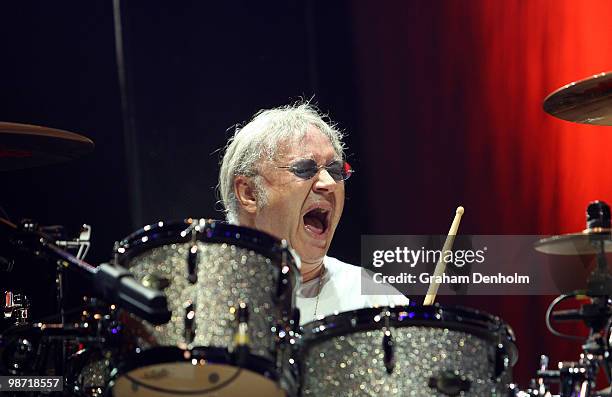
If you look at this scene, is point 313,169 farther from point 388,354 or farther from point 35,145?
point 388,354

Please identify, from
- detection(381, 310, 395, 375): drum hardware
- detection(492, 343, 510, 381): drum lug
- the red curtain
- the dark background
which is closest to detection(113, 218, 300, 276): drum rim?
detection(381, 310, 395, 375): drum hardware

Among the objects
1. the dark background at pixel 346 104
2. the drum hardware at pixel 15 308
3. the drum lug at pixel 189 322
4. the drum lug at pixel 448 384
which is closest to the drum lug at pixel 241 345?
the drum lug at pixel 189 322

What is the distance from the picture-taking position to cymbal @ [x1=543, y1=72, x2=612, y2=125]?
2.72 metres

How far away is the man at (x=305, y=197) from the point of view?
3.24 meters

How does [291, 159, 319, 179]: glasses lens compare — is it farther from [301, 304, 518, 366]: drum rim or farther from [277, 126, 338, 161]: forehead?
[301, 304, 518, 366]: drum rim

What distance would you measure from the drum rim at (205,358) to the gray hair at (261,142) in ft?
4.84

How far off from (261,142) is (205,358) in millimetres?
1612

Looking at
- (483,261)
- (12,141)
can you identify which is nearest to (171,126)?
(12,141)

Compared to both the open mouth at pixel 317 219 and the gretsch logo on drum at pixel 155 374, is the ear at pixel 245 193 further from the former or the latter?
the gretsch logo on drum at pixel 155 374

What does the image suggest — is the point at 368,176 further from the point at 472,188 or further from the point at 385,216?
the point at 472,188

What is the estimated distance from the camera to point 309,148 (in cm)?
329

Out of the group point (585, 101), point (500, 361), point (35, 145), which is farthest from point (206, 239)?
point (585, 101)

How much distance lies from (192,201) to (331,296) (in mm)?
1065

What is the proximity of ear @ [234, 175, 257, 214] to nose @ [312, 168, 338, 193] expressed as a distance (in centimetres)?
28
